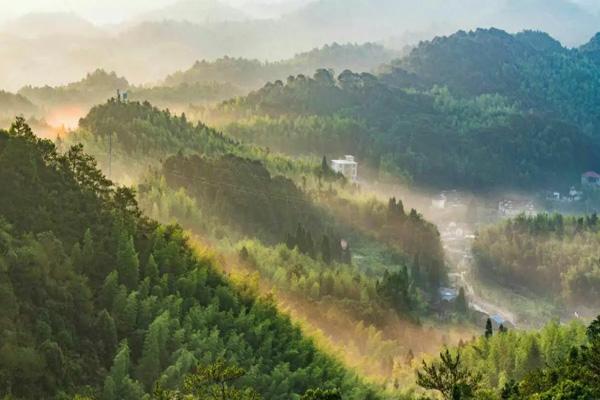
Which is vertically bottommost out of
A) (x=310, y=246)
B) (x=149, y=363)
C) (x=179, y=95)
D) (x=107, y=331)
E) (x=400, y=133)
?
(x=310, y=246)

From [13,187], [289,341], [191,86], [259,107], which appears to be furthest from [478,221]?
[13,187]

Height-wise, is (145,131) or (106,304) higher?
(145,131)

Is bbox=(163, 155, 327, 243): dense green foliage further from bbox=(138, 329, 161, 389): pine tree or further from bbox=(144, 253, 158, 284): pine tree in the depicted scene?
bbox=(138, 329, 161, 389): pine tree

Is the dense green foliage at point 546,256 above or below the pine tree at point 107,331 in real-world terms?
below

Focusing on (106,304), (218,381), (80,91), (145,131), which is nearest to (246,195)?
(145,131)

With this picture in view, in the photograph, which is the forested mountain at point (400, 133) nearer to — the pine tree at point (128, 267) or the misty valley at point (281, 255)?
the misty valley at point (281, 255)

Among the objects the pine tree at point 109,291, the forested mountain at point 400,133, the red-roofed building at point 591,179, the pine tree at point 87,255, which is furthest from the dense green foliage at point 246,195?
the red-roofed building at point 591,179

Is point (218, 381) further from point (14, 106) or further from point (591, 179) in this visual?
point (591, 179)
